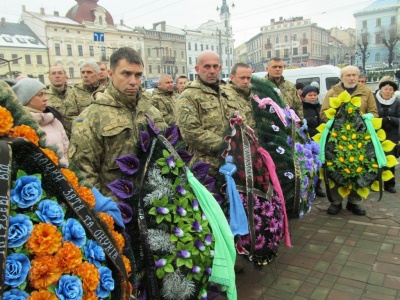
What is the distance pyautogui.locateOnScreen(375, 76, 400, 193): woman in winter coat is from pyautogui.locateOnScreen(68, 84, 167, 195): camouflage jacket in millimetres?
4932

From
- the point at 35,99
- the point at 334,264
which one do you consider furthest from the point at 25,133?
the point at 334,264

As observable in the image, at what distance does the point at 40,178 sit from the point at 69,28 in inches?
2010

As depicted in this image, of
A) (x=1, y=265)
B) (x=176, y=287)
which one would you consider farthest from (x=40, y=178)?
(x=176, y=287)

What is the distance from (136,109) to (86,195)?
1188mm

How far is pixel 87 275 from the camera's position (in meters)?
1.26

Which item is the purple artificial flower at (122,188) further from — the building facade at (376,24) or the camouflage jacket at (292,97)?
the building facade at (376,24)

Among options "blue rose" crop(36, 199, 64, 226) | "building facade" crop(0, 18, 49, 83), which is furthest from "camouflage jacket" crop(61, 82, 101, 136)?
"building facade" crop(0, 18, 49, 83)

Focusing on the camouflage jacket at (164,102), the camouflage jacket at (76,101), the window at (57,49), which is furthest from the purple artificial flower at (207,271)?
the window at (57,49)

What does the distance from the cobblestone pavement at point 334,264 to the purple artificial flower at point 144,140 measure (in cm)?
181

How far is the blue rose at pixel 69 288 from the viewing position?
1.17 meters

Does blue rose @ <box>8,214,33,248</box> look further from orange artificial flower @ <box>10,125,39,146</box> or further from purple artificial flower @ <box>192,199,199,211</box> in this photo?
purple artificial flower @ <box>192,199,199,211</box>

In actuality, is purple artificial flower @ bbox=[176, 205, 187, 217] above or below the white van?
below

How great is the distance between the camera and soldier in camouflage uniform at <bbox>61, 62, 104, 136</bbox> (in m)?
5.33

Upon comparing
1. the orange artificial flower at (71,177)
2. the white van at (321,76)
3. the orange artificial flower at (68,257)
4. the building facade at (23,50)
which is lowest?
the orange artificial flower at (68,257)
